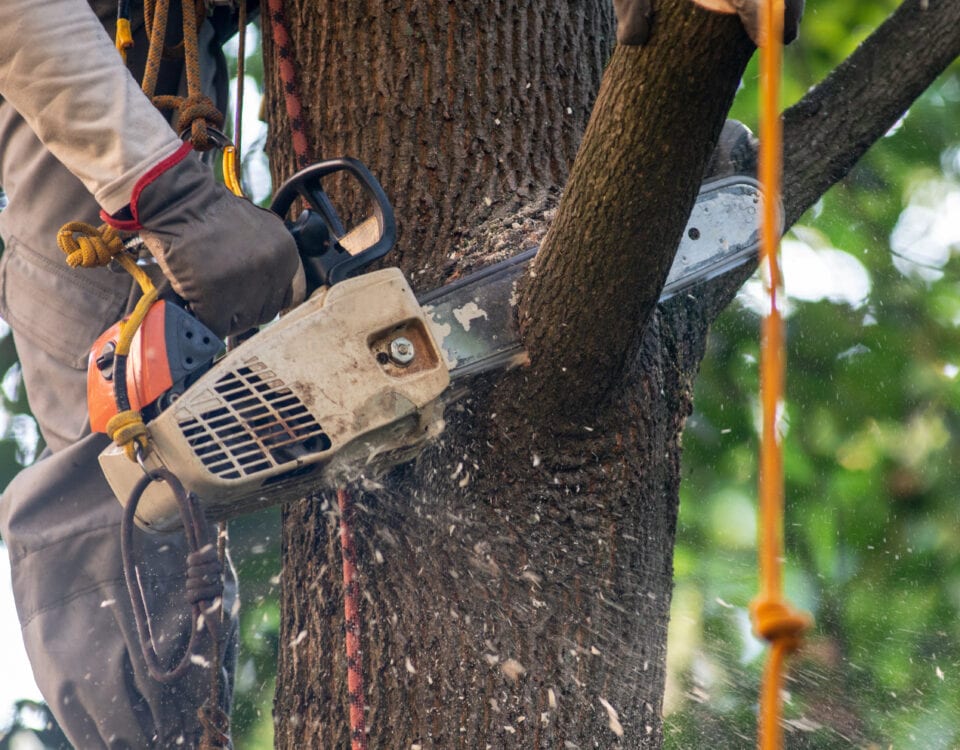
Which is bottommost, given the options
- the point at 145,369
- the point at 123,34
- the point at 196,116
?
the point at 145,369

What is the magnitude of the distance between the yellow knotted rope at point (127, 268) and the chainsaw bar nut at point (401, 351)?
0.41 metres

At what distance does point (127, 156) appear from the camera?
1716mm

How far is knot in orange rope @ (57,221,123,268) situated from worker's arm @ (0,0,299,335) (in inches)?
3.8

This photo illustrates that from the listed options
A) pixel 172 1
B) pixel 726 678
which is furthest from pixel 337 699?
pixel 726 678

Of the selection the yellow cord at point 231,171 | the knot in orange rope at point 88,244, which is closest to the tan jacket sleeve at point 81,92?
the knot in orange rope at point 88,244

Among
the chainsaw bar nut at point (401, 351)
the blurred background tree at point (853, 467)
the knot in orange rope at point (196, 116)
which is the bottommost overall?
the blurred background tree at point (853, 467)

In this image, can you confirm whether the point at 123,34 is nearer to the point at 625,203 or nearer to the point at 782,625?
the point at 625,203

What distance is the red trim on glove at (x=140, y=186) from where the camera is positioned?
A: 5.63ft

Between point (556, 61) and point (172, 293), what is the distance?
0.82m

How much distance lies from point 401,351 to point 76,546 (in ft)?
2.66

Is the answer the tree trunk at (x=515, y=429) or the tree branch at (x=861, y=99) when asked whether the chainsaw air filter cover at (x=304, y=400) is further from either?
the tree branch at (x=861, y=99)

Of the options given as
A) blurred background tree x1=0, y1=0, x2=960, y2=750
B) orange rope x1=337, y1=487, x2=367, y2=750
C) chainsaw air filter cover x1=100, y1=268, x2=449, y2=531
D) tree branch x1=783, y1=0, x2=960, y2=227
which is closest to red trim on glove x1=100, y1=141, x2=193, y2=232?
chainsaw air filter cover x1=100, y1=268, x2=449, y2=531

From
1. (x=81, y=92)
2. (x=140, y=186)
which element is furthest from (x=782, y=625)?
(x=81, y=92)

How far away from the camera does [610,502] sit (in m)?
1.72
